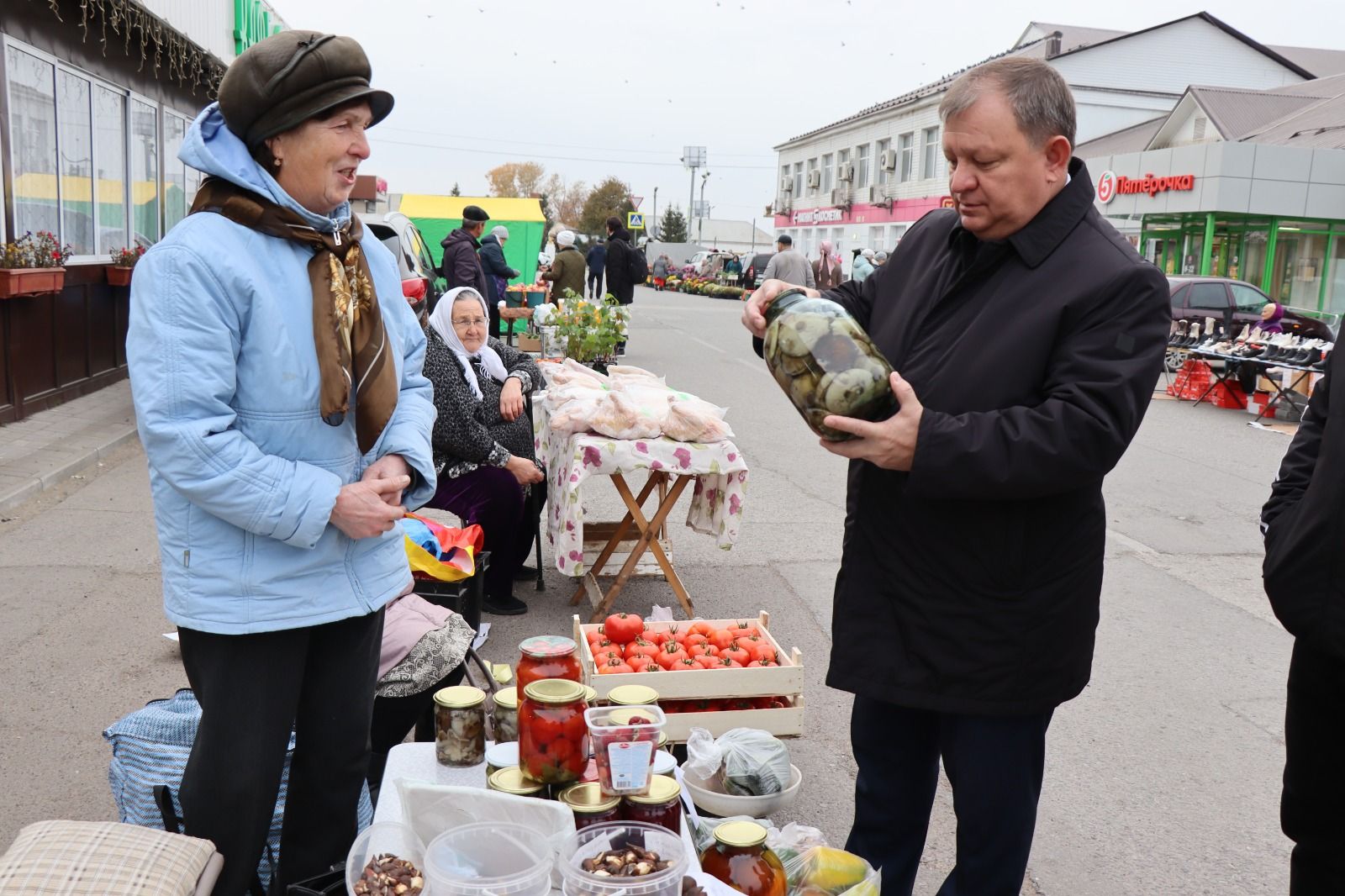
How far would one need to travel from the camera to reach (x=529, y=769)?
2.19 meters

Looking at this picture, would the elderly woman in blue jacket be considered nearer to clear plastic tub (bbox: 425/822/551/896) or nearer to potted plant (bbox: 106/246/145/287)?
clear plastic tub (bbox: 425/822/551/896)

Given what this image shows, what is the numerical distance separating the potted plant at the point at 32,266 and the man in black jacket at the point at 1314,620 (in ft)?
28.7

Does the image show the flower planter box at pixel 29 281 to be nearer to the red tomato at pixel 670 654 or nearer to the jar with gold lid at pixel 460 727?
the red tomato at pixel 670 654

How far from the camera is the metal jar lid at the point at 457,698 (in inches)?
93.7

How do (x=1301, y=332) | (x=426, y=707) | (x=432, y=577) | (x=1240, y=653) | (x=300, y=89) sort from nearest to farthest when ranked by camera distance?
(x=300, y=89) → (x=426, y=707) → (x=432, y=577) → (x=1240, y=653) → (x=1301, y=332)

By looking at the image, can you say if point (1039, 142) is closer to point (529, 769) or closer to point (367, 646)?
Result: point (529, 769)

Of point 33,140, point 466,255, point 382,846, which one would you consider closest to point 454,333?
point 382,846

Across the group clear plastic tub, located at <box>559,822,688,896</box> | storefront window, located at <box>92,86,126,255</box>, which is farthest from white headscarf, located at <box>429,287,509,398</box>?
storefront window, located at <box>92,86,126,255</box>

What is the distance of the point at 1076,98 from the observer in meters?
30.0

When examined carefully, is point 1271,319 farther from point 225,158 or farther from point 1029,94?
point 225,158

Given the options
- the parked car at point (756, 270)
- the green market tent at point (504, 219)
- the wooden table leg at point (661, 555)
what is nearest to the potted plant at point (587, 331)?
A: the wooden table leg at point (661, 555)

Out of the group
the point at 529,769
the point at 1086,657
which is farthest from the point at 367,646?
the point at 1086,657

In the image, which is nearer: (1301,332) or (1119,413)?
(1119,413)

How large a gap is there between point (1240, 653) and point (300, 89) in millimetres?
5090
